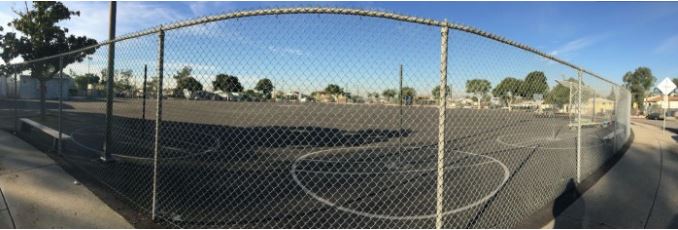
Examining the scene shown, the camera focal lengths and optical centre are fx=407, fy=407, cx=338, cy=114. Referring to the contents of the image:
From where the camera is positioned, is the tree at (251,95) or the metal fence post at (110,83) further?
the metal fence post at (110,83)

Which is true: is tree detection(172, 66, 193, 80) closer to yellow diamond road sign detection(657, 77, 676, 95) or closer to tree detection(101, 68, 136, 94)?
tree detection(101, 68, 136, 94)

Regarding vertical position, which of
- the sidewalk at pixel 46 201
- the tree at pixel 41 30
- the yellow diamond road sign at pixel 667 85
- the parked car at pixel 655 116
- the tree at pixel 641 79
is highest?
the tree at pixel 641 79

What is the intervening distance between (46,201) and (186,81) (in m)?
2.60

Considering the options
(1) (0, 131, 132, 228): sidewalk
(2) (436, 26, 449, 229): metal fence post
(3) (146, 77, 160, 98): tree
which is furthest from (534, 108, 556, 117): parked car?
(1) (0, 131, 132, 228): sidewalk

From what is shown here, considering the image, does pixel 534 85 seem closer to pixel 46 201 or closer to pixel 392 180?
pixel 392 180

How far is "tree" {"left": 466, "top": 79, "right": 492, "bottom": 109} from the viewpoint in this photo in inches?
160

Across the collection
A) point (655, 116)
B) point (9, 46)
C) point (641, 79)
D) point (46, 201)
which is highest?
point (641, 79)

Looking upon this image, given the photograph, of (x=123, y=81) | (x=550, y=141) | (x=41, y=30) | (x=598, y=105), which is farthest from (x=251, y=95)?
(x=41, y=30)

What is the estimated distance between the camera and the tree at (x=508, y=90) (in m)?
4.74

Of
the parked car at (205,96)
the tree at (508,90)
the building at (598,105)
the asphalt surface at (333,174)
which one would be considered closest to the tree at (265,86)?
the asphalt surface at (333,174)

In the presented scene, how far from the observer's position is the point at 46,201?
5.09m

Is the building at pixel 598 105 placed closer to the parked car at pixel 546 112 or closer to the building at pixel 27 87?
the parked car at pixel 546 112

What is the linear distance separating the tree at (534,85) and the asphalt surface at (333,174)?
0.32 meters

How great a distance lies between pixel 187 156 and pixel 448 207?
19.9 feet
